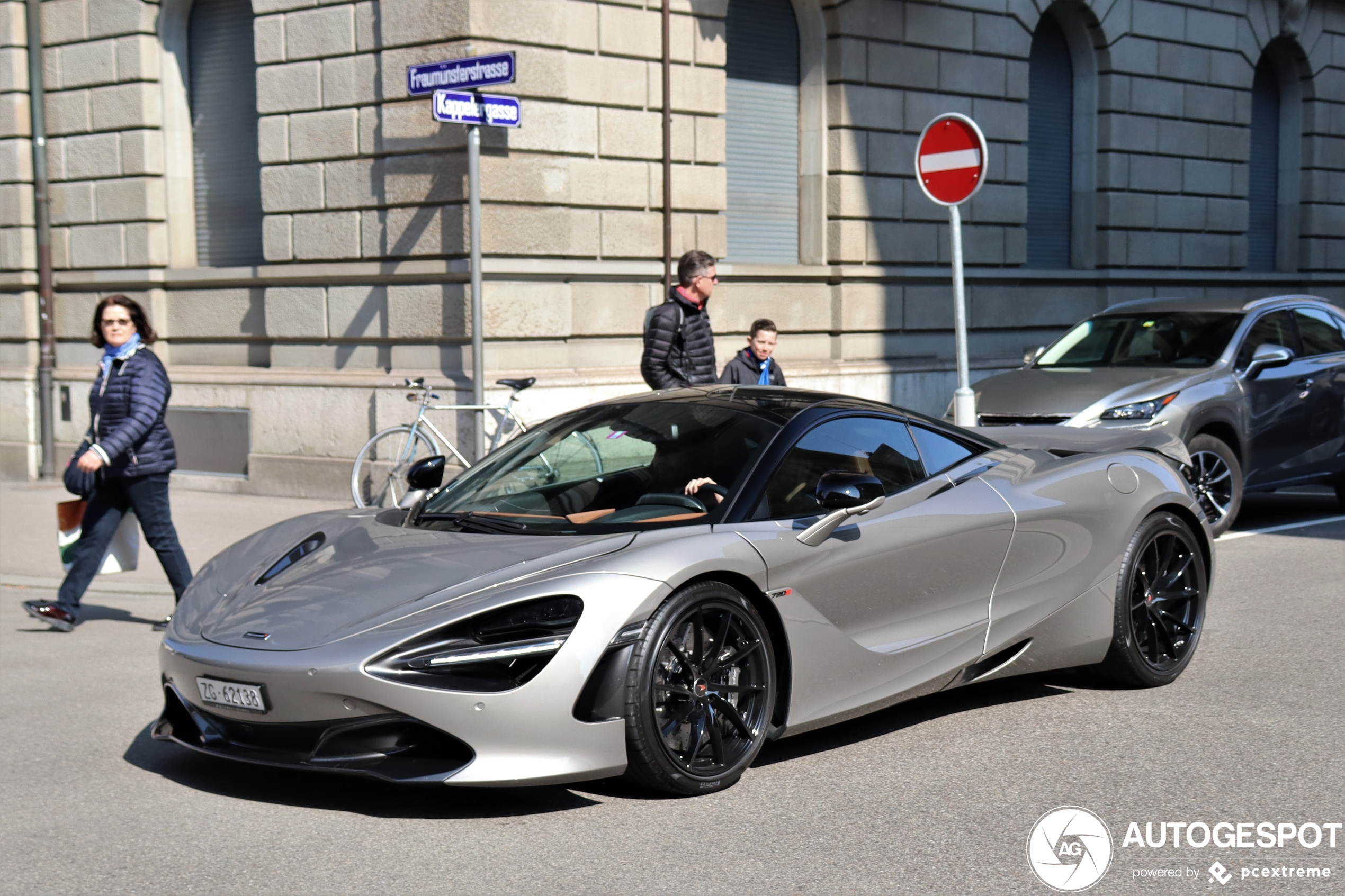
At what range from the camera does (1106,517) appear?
611 cm

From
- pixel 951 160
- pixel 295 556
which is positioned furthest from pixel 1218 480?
pixel 295 556

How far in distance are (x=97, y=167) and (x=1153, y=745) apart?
12.9m

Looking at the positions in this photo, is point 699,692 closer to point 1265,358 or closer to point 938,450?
point 938,450

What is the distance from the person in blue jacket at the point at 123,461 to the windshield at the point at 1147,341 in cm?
653

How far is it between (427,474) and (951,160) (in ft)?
19.4

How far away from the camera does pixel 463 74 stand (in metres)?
11.1

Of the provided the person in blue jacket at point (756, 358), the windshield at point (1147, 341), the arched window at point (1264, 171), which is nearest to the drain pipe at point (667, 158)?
the windshield at point (1147, 341)

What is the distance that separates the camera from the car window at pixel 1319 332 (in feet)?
37.2

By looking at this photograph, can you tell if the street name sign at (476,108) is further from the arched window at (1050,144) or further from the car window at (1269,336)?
the arched window at (1050,144)

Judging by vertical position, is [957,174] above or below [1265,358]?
above

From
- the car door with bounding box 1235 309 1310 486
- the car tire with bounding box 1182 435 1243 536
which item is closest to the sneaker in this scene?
the car tire with bounding box 1182 435 1243 536

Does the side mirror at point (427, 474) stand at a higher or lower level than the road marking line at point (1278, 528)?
higher

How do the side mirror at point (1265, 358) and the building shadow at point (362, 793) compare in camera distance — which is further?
the side mirror at point (1265, 358)

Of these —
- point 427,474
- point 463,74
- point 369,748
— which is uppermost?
point 463,74
